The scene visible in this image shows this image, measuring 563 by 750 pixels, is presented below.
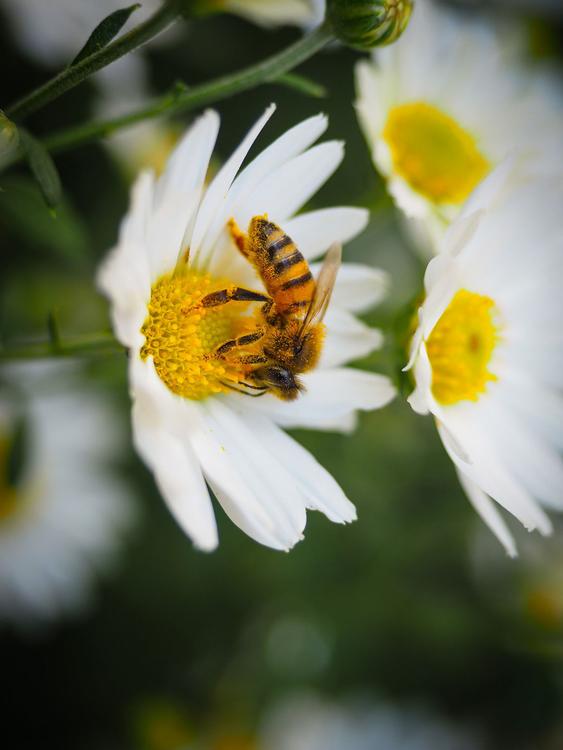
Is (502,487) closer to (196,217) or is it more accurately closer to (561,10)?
(196,217)

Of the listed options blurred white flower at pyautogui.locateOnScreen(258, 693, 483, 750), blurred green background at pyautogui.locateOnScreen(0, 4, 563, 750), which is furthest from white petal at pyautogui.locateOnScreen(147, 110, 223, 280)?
blurred white flower at pyautogui.locateOnScreen(258, 693, 483, 750)

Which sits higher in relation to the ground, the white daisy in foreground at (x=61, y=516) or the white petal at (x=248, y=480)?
the white petal at (x=248, y=480)

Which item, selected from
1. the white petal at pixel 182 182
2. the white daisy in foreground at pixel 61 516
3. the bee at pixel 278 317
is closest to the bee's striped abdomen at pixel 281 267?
the bee at pixel 278 317

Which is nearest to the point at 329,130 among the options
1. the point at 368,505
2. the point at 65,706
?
the point at 368,505


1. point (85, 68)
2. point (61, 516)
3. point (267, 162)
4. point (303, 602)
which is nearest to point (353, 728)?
point (303, 602)

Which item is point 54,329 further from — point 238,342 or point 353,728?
point 353,728

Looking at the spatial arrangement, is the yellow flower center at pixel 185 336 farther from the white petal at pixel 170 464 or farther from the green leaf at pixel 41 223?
the green leaf at pixel 41 223

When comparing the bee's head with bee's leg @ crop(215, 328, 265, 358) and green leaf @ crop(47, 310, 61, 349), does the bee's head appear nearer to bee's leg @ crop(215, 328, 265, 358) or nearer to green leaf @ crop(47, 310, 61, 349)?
bee's leg @ crop(215, 328, 265, 358)

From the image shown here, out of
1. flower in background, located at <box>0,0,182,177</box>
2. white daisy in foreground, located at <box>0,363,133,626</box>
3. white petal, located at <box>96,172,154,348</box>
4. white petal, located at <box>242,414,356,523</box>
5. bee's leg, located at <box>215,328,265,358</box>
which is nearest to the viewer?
Result: white petal, located at <box>96,172,154,348</box>
